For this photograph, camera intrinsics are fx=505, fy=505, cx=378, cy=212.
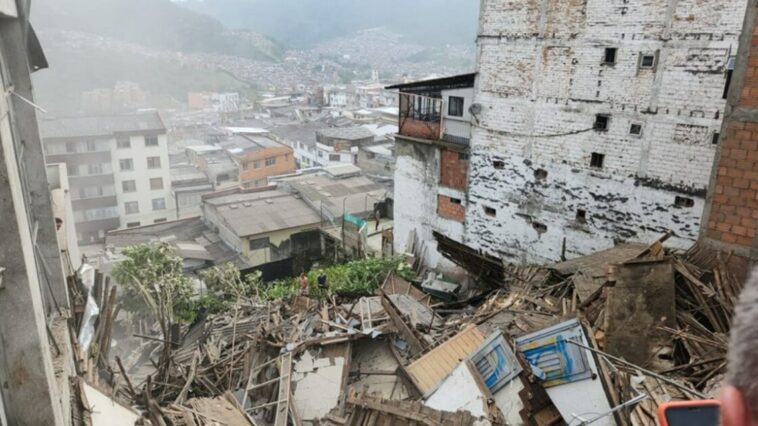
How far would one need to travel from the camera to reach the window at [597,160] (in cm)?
1416

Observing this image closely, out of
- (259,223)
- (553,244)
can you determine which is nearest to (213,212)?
(259,223)

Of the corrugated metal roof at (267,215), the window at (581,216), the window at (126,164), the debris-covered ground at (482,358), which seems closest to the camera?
the debris-covered ground at (482,358)

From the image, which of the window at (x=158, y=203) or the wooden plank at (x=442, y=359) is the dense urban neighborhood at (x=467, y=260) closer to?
the wooden plank at (x=442, y=359)

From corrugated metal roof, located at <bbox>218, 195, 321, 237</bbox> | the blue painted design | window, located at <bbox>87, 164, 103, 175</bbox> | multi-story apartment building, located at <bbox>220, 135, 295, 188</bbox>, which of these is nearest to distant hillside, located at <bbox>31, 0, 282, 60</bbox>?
multi-story apartment building, located at <bbox>220, 135, 295, 188</bbox>

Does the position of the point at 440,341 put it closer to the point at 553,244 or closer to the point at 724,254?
the point at 724,254

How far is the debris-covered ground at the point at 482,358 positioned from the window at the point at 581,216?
11.3 ft

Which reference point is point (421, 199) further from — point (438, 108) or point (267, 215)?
point (267, 215)

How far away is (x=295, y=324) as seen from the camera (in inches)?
423

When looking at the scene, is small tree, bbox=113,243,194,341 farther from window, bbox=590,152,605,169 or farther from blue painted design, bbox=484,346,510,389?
window, bbox=590,152,605,169

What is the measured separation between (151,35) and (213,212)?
120 meters

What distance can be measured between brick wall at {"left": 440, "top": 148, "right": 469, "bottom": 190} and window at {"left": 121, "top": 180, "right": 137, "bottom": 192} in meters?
27.4

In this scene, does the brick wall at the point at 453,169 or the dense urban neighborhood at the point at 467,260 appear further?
the brick wall at the point at 453,169

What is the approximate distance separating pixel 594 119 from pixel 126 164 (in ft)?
107

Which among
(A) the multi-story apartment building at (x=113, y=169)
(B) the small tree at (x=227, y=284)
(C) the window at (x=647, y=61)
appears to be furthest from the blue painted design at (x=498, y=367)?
(A) the multi-story apartment building at (x=113, y=169)
